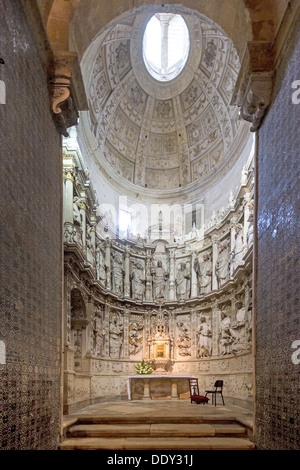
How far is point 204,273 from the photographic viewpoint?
18.3 metres

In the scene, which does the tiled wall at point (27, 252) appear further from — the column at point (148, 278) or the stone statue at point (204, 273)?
the column at point (148, 278)

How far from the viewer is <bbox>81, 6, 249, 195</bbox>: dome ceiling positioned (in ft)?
55.9

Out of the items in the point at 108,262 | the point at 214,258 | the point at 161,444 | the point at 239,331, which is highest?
the point at 214,258

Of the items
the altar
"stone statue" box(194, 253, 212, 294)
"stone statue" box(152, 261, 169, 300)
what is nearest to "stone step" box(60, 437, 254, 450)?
the altar

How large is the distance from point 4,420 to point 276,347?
3769mm

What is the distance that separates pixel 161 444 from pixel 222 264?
10.3 m

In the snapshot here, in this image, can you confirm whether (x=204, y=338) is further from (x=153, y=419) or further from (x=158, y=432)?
(x=158, y=432)

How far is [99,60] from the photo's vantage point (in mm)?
16328

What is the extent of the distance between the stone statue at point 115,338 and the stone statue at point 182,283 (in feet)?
10.7

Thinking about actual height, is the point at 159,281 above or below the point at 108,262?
below

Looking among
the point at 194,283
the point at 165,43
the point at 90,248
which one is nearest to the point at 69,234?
the point at 90,248

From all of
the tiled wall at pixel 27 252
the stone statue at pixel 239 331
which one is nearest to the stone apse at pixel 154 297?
the stone statue at pixel 239 331

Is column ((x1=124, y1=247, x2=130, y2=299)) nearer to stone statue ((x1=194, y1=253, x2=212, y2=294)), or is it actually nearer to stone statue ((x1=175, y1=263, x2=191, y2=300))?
stone statue ((x1=175, y1=263, x2=191, y2=300))
